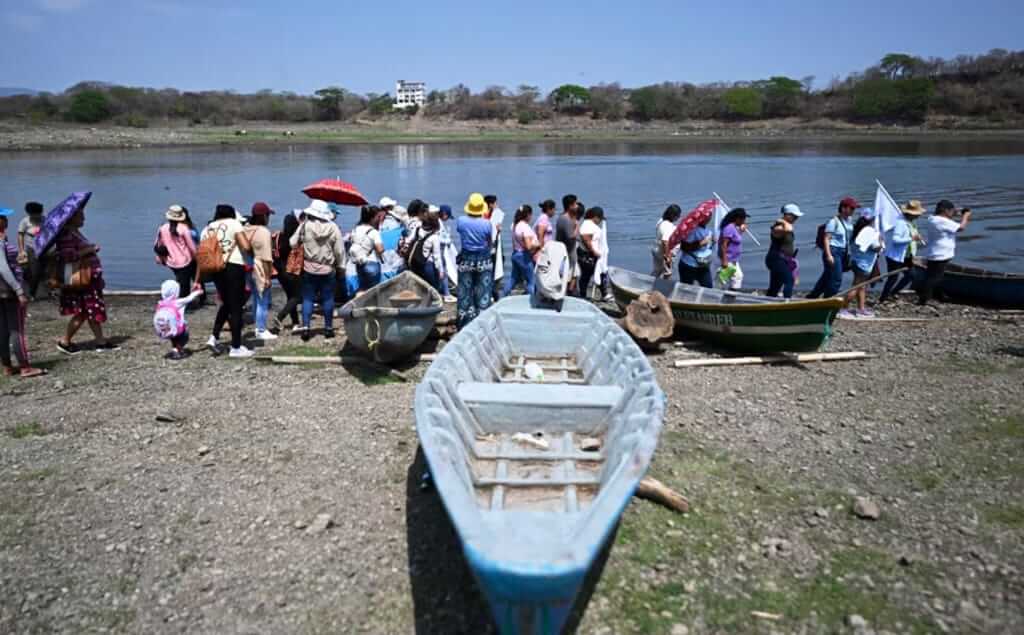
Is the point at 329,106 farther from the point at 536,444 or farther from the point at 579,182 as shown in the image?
the point at 536,444

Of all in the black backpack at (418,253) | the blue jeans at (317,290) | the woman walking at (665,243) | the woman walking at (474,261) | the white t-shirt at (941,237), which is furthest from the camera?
the white t-shirt at (941,237)

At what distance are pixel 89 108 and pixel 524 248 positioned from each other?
102m

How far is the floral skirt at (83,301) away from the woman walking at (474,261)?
450 cm

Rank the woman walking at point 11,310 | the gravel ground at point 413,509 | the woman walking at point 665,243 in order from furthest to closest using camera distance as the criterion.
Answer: the woman walking at point 665,243 → the woman walking at point 11,310 → the gravel ground at point 413,509

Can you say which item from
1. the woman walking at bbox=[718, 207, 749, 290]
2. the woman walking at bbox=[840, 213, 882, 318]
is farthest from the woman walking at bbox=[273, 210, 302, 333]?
the woman walking at bbox=[840, 213, 882, 318]

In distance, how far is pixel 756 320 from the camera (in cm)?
824

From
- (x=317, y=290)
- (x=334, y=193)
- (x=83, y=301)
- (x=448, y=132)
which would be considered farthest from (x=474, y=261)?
(x=448, y=132)

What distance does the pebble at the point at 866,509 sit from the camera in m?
5.04

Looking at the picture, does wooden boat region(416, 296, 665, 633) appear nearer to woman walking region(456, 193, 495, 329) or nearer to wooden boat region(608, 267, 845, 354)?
woman walking region(456, 193, 495, 329)

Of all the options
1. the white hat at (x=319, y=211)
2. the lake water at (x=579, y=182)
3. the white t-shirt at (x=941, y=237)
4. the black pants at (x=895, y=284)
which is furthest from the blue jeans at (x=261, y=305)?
the black pants at (x=895, y=284)

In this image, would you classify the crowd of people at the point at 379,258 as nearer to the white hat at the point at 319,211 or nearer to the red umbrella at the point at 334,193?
the white hat at the point at 319,211

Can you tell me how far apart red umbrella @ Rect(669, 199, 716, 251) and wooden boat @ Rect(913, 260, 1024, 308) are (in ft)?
16.5

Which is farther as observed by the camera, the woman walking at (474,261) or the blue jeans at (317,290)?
the blue jeans at (317,290)

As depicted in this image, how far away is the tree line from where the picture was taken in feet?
296
